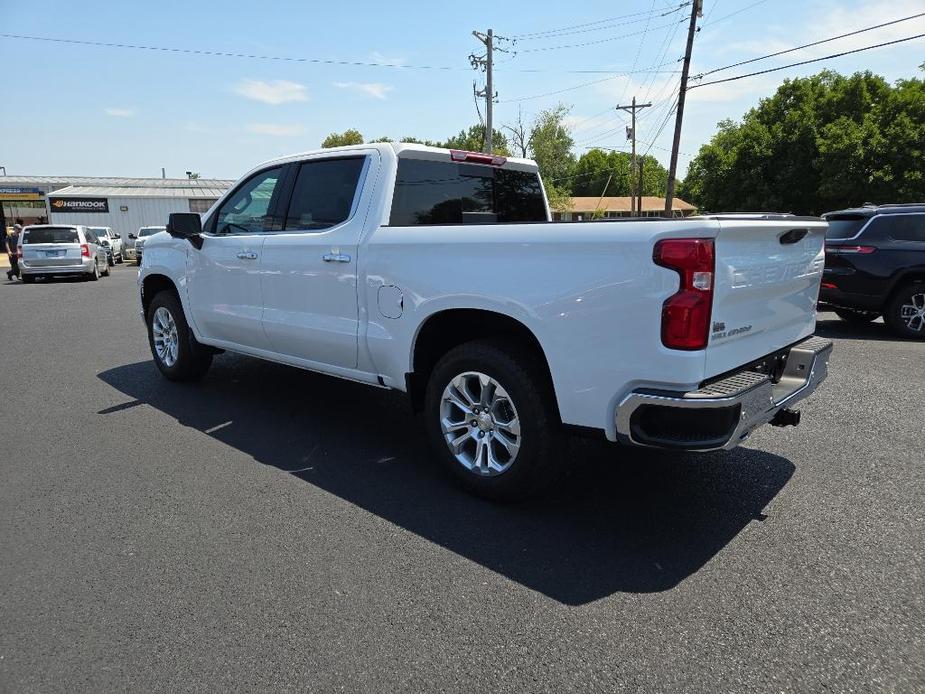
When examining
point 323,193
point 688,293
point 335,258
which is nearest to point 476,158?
point 323,193

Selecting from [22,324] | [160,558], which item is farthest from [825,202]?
[160,558]

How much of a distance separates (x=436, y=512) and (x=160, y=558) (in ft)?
4.56

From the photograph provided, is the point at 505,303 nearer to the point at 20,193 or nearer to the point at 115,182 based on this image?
the point at 20,193

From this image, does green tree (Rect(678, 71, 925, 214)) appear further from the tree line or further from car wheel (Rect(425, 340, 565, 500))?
car wheel (Rect(425, 340, 565, 500))

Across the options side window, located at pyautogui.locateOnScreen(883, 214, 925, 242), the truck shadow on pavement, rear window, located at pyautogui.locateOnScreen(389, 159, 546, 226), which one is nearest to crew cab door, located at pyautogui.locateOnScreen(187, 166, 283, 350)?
the truck shadow on pavement

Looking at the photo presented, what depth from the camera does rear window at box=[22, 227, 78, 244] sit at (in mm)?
18406

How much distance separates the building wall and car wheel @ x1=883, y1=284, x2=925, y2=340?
137ft

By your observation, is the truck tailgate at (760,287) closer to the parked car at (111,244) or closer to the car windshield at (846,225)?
the car windshield at (846,225)

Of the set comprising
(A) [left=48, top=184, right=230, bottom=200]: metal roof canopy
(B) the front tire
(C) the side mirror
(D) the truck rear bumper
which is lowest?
(B) the front tire

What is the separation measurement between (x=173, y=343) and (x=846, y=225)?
8.78 metres

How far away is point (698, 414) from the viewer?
9.22 ft

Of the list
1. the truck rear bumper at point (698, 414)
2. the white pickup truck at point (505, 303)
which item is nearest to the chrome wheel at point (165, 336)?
the white pickup truck at point (505, 303)

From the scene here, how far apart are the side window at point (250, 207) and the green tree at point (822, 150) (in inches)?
1313

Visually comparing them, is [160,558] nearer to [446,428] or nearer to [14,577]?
[14,577]
